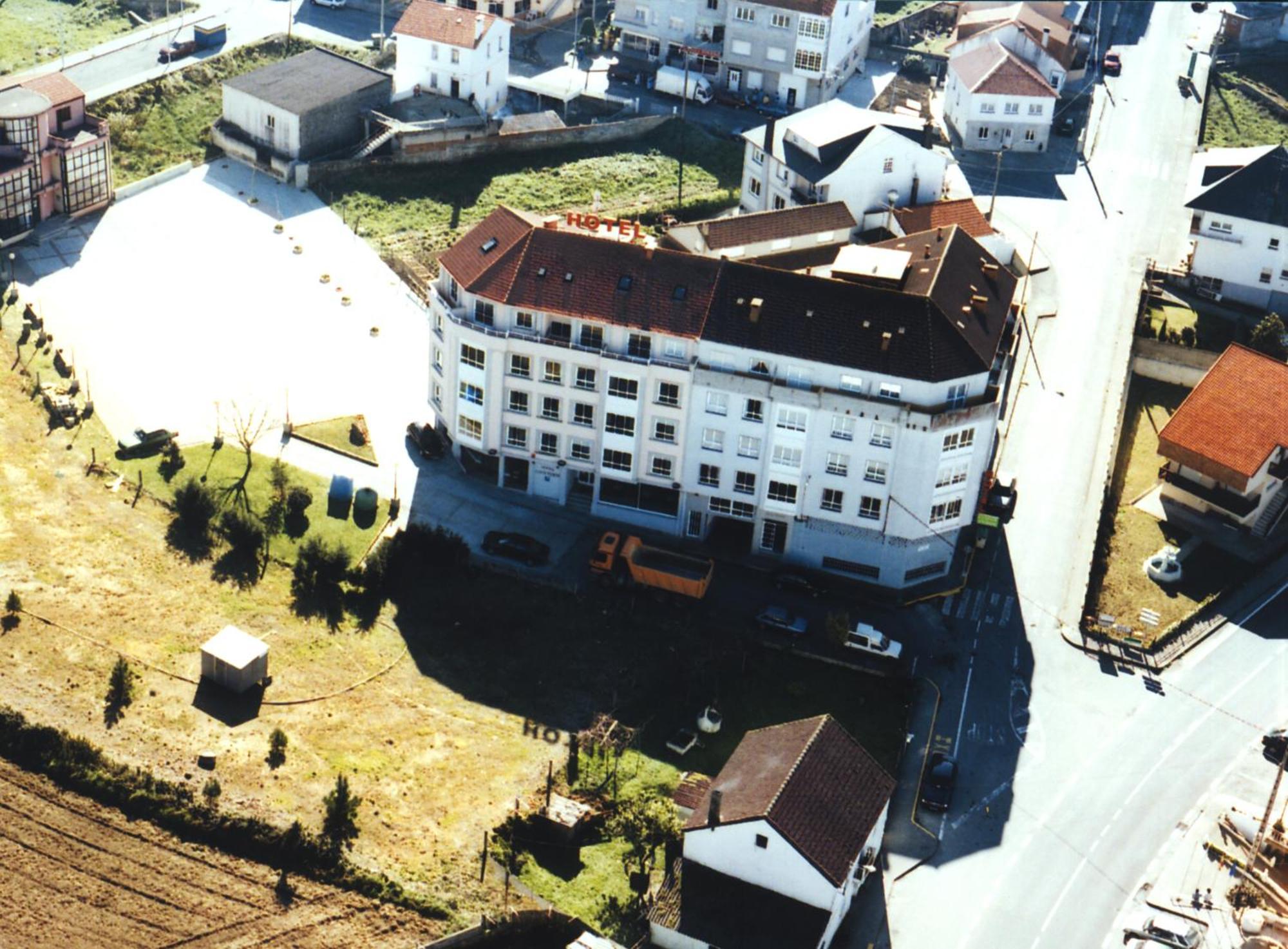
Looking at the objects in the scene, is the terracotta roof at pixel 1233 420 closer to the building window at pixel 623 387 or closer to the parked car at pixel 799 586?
the parked car at pixel 799 586

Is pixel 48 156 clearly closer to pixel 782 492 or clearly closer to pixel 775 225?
pixel 775 225

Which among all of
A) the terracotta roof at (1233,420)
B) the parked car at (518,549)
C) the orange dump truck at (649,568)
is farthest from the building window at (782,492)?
the terracotta roof at (1233,420)

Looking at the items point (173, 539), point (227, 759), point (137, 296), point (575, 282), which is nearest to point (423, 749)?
point (227, 759)

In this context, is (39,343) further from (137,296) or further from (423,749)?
(423,749)

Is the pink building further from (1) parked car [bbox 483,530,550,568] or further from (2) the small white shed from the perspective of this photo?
(2) the small white shed

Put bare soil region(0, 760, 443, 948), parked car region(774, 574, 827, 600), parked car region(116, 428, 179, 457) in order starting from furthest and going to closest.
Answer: parked car region(116, 428, 179, 457)
parked car region(774, 574, 827, 600)
bare soil region(0, 760, 443, 948)

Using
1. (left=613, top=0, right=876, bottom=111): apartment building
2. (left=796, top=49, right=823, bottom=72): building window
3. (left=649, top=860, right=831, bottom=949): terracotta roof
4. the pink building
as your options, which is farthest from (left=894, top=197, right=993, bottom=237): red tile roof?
(left=649, top=860, right=831, bottom=949): terracotta roof
